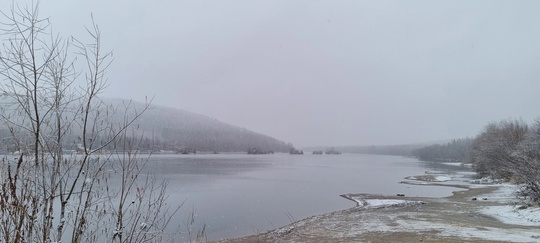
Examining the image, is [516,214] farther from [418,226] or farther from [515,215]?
[418,226]

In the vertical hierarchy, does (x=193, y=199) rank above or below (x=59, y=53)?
below

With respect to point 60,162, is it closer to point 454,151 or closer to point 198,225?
point 198,225

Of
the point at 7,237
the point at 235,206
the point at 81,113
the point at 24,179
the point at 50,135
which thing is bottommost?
the point at 235,206

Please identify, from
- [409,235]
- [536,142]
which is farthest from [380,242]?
[536,142]

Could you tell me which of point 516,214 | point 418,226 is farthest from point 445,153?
point 418,226

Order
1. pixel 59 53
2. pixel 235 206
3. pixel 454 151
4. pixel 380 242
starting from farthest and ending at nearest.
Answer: pixel 454 151, pixel 235 206, pixel 380 242, pixel 59 53

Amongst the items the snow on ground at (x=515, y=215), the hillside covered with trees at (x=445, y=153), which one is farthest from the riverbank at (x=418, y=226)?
the hillside covered with trees at (x=445, y=153)

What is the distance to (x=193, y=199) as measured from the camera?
2869 centimetres

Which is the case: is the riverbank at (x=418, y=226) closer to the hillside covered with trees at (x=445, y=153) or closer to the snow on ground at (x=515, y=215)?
the snow on ground at (x=515, y=215)

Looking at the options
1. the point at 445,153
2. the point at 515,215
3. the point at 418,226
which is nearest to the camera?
the point at 418,226

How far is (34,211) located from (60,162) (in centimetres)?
46

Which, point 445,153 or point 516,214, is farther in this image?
point 445,153

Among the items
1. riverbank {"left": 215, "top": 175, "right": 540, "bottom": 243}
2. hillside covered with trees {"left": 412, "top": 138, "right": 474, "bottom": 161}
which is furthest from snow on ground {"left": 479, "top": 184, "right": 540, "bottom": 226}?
hillside covered with trees {"left": 412, "top": 138, "right": 474, "bottom": 161}

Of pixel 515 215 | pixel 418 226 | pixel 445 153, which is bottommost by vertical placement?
pixel 418 226
